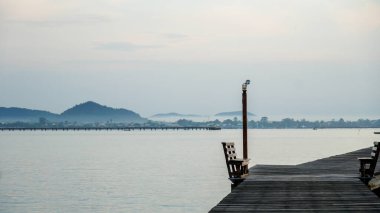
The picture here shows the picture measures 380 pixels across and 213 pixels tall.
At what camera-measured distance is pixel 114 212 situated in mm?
43562

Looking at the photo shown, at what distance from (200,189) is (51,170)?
30741 millimetres

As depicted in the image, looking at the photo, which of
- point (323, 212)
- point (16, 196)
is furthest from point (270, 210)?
point (16, 196)

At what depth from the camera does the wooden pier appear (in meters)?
18.3

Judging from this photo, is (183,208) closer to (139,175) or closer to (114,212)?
(114,212)

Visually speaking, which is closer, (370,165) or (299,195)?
(299,195)

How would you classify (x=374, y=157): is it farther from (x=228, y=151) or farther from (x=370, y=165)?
(x=228, y=151)

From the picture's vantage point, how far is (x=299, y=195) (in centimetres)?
2069

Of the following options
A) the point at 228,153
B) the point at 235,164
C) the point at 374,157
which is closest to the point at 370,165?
the point at 374,157

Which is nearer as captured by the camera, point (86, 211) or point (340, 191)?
point (340, 191)

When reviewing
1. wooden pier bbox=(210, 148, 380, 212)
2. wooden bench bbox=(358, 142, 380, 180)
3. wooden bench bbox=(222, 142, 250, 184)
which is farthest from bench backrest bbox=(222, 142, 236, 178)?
wooden bench bbox=(358, 142, 380, 180)

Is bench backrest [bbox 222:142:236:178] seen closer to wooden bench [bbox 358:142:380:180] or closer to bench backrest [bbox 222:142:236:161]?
bench backrest [bbox 222:142:236:161]

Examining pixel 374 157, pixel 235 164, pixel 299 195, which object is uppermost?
pixel 374 157

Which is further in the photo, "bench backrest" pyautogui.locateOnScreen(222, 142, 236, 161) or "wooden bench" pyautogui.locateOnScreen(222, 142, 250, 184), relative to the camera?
"bench backrest" pyautogui.locateOnScreen(222, 142, 236, 161)

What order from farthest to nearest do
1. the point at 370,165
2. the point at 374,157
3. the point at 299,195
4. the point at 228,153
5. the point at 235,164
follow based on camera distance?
1. the point at 228,153
2. the point at 235,164
3. the point at 370,165
4. the point at 374,157
5. the point at 299,195
